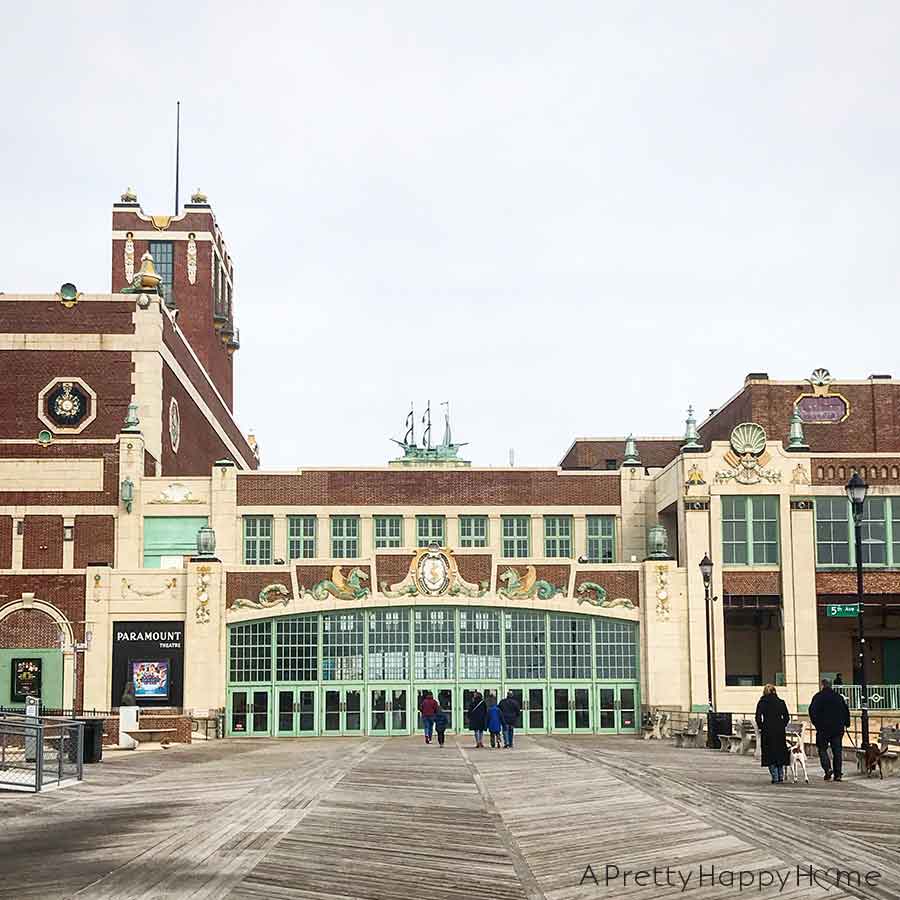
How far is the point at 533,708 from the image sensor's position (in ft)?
180

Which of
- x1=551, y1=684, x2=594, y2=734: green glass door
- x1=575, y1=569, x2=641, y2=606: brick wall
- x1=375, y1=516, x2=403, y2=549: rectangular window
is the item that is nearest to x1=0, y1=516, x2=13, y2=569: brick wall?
x1=375, y1=516, x2=403, y2=549: rectangular window

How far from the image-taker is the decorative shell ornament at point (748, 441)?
56.1 metres

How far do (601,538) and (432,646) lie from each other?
9.95 metres

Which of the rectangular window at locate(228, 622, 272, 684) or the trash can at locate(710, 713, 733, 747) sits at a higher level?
the rectangular window at locate(228, 622, 272, 684)

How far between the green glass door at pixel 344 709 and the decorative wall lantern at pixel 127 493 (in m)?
11.1

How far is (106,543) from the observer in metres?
58.3

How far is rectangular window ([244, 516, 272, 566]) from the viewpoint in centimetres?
5959

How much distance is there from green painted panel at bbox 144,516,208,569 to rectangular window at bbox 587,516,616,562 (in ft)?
50.4

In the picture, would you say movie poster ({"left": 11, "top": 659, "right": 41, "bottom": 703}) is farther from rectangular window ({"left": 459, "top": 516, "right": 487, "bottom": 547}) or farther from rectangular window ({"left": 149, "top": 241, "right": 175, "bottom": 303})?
rectangular window ({"left": 149, "top": 241, "right": 175, "bottom": 303})

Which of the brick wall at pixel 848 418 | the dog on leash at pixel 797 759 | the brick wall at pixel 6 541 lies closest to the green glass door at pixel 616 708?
the brick wall at pixel 848 418

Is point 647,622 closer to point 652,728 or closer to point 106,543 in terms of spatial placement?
point 652,728

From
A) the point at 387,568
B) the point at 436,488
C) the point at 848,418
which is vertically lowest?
the point at 387,568

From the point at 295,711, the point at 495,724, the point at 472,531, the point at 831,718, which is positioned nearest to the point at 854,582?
the point at 472,531

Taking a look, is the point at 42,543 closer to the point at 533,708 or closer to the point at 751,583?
the point at 533,708
